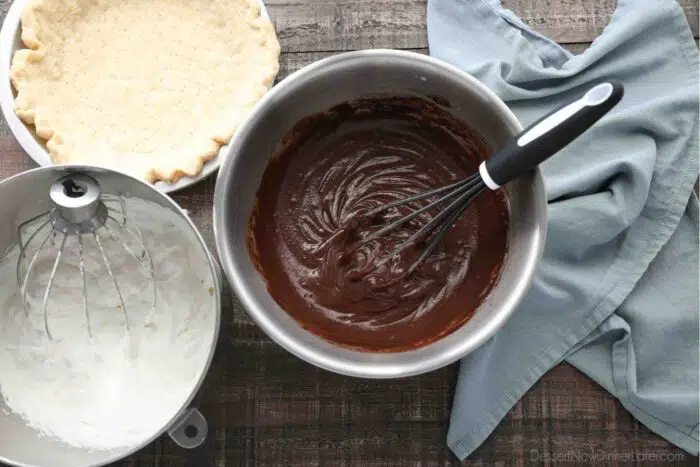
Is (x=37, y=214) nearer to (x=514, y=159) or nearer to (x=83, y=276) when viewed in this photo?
(x=83, y=276)

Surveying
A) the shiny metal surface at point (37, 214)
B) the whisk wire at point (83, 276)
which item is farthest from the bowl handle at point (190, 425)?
the whisk wire at point (83, 276)

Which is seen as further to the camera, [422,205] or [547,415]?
[547,415]

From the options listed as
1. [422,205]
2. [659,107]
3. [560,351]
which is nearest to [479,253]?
[422,205]

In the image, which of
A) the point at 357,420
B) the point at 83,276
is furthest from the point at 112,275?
the point at 357,420

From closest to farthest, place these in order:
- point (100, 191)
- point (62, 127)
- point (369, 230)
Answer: point (100, 191), point (369, 230), point (62, 127)

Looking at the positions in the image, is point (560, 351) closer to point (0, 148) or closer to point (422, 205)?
point (422, 205)

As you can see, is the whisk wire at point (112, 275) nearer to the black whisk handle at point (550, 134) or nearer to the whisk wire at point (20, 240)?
the whisk wire at point (20, 240)
